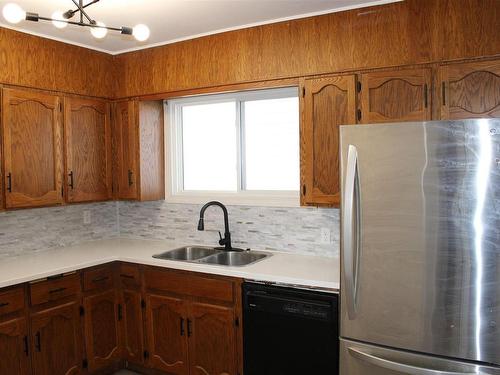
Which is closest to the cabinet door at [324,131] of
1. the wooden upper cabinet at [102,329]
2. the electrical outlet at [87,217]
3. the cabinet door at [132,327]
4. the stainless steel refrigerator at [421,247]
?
the stainless steel refrigerator at [421,247]

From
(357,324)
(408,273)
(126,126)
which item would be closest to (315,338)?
(357,324)

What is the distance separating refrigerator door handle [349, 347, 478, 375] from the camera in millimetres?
1881

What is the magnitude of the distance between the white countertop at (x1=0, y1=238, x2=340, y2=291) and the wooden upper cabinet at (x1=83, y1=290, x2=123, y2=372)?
29 centimetres

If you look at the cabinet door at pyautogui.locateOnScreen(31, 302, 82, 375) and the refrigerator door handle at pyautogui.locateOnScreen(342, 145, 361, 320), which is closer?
the refrigerator door handle at pyautogui.locateOnScreen(342, 145, 361, 320)

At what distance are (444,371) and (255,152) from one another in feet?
6.56

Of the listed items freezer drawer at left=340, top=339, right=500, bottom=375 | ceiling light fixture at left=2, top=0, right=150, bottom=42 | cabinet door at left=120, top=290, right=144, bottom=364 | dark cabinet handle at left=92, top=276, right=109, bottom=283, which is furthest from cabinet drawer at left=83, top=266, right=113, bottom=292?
freezer drawer at left=340, top=339, right=500, bottom=375

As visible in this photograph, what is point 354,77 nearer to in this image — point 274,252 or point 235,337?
point 274,252

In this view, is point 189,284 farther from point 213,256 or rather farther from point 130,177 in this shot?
point 130,177

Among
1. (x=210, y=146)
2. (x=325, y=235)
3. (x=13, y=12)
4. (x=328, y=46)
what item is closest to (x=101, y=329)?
(x=210, y=146)

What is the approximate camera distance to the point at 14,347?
2.56 meters

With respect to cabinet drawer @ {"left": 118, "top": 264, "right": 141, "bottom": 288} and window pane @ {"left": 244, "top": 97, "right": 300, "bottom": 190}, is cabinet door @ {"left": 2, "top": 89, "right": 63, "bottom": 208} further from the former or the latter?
window pane @ {"left": 244, "top": 97, "right": 300, "bottom": 190}

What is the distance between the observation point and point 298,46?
2.76 meters

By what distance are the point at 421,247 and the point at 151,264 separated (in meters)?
1.81

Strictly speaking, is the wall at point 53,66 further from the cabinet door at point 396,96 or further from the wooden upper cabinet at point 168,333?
the cabinet door at point 396,96
